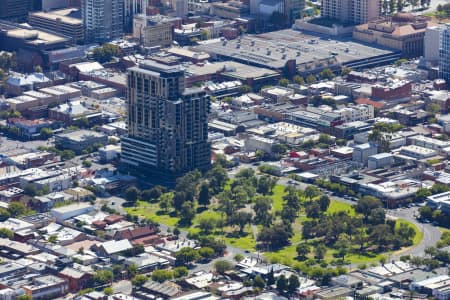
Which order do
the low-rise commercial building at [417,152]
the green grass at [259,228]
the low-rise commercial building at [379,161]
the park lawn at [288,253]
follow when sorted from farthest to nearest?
the low-rise commercial building at [417,152] < the low-rise commercial building at [379,161] < the green grass at [259,228] < the park lawn at [288,253]

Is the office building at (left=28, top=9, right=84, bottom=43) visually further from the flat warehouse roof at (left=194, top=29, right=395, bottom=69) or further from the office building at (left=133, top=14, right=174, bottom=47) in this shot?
the flat warehouse roof at (left=194, top=29, right=395, bottom=69)

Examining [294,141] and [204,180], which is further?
[294,141]

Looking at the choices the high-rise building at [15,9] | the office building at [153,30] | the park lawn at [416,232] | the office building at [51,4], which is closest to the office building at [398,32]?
the office building at [153,30]

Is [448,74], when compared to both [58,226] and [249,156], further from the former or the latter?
[58,226]

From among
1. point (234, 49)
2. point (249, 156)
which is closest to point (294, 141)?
point (249, 156)

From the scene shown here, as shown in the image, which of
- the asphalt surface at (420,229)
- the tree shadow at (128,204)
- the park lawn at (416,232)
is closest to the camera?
the asphalt surface at (420,229)

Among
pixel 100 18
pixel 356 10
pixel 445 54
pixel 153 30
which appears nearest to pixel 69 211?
pixel 445 54

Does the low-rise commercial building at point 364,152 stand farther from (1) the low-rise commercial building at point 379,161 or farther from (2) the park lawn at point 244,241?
(2) the park lawn at point 244,241
